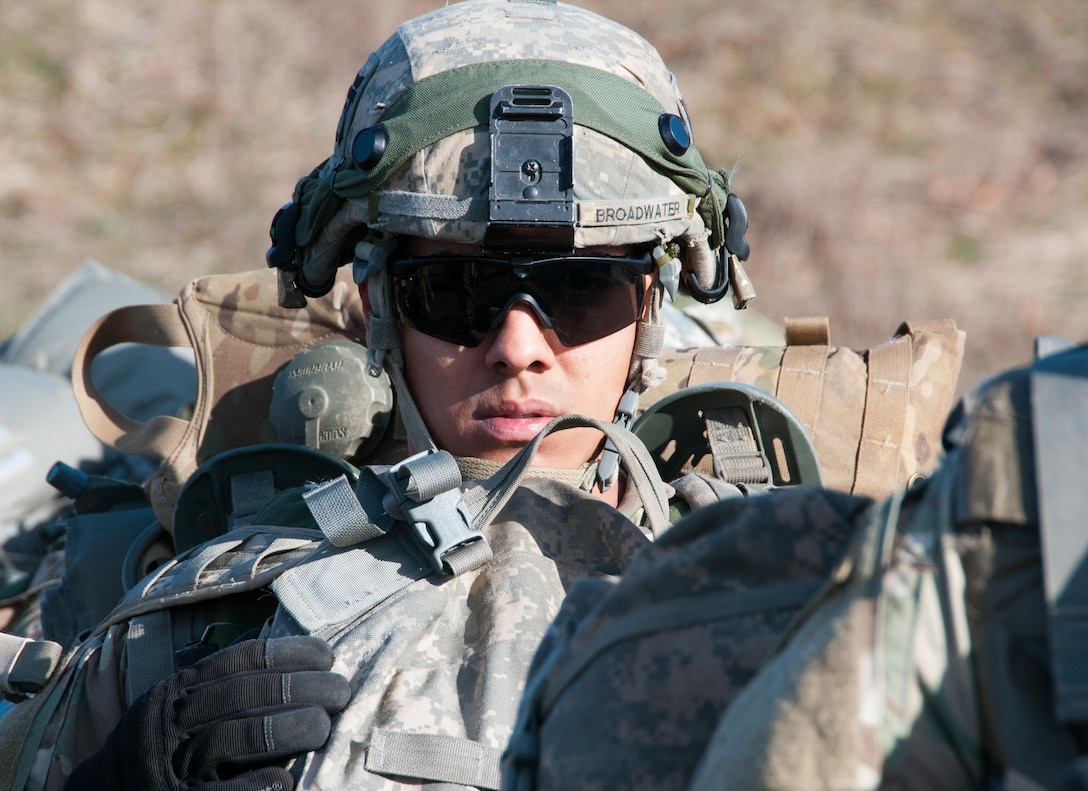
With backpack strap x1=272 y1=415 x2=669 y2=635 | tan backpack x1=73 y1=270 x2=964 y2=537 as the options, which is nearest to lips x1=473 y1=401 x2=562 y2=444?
backpack strap x1=272 y1=415 x2=669 y2=635

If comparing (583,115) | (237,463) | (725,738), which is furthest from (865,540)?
(237,463)

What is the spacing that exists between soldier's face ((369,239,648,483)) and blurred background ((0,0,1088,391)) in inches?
161

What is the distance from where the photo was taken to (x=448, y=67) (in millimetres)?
2377

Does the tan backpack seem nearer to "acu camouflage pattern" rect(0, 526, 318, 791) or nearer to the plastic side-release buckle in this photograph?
"acu camouflage pattern" rect(0, 526, 318, 791)

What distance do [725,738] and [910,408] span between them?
220cm

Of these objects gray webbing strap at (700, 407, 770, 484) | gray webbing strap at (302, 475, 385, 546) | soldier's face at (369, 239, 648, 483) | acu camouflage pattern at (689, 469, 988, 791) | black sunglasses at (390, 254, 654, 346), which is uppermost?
black sunglasses at (390, 254, 654, 346)

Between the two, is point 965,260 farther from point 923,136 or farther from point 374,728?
point 374,728

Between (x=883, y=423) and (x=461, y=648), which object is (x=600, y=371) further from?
(x=883, y=423)

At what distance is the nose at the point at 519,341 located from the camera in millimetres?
2193

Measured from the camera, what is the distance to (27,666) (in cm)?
209

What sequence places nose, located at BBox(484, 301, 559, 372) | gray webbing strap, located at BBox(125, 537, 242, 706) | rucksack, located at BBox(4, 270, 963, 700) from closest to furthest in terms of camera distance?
gray webbing strap, located at BBox(125, 537, 242, 706) → nose, located at BBox(484, 301, 559, 372) → rucksack, located at BBox(4, 270, 963, 700)

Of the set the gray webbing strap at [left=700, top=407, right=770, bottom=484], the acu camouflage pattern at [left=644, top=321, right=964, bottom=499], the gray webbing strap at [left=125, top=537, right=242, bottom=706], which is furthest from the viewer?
the acu camouflage pattern at [left=644, top=321, right=964, bottom=499]

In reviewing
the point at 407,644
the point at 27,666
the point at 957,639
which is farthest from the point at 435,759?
the point at 957,639

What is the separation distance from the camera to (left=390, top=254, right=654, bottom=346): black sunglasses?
220cm
